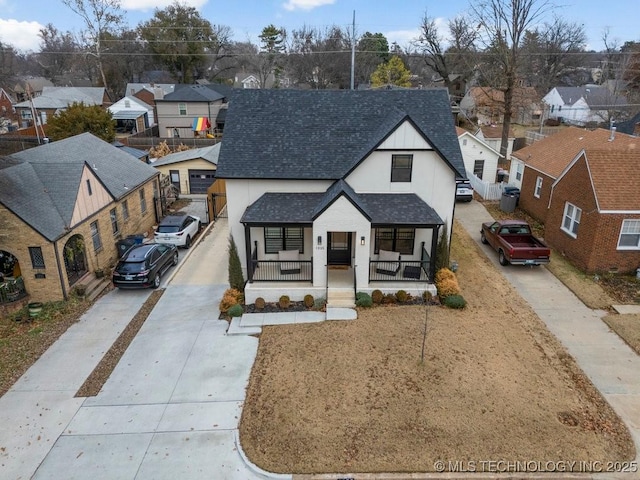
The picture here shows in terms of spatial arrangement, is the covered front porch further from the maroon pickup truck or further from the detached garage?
the detached garage

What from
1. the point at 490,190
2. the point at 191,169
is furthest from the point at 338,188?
the point at 191,169

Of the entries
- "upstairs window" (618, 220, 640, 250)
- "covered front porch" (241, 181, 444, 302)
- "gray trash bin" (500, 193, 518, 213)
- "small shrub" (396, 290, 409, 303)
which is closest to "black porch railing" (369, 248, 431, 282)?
"covered front porch" (241, 181, 444, 302)

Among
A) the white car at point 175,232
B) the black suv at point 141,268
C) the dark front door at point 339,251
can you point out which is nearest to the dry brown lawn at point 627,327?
the dark front door at point 339,251

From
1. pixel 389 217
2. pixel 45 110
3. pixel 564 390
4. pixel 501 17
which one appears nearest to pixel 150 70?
pixel 45 110

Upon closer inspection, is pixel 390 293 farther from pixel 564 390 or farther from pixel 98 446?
pixel 98 446

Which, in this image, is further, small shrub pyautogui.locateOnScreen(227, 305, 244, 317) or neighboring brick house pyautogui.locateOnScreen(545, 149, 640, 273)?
neighboring brick house pyautogui.locateOnScreen(545, 149, 640, 273)

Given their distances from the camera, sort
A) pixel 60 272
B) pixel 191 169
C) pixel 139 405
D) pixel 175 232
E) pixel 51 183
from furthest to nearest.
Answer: pixel 191 169 → pixel 175 232 → pixel 51 183 → pixel 60 272 → pixel 139 405

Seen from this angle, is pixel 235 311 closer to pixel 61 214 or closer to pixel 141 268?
pixel 141 268
